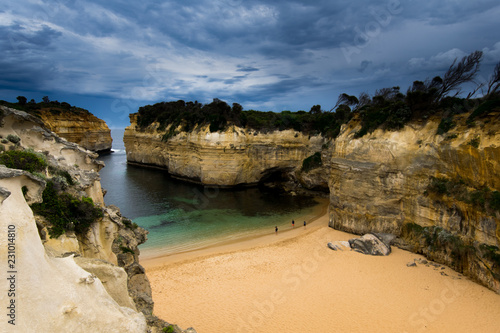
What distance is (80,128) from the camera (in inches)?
2539

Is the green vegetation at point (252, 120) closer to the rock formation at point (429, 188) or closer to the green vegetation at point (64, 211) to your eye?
the rock formation at point (429, 188)

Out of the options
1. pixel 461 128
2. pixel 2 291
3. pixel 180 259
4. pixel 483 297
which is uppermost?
pixel 461 128

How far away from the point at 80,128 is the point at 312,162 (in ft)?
189

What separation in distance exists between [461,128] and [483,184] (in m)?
3.35

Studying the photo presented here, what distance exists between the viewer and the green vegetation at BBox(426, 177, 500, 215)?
1259 centimetres

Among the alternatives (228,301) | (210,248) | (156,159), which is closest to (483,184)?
(228,301)

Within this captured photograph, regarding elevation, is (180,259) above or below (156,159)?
below

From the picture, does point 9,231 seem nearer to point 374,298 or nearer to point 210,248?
point 374,298

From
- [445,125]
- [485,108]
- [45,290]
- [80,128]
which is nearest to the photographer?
[45,290]

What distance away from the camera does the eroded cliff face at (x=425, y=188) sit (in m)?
13.1

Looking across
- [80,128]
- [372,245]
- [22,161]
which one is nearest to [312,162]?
[372,245]

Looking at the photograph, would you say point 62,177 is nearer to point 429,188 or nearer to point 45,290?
point 45,290

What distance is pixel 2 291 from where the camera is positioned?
11.1 feet

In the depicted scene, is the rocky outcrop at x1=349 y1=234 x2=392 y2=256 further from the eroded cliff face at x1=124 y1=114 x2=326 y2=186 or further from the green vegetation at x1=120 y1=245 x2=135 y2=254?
the eroded cliff face at x1=124 y1=114 x2=326 y2=186
